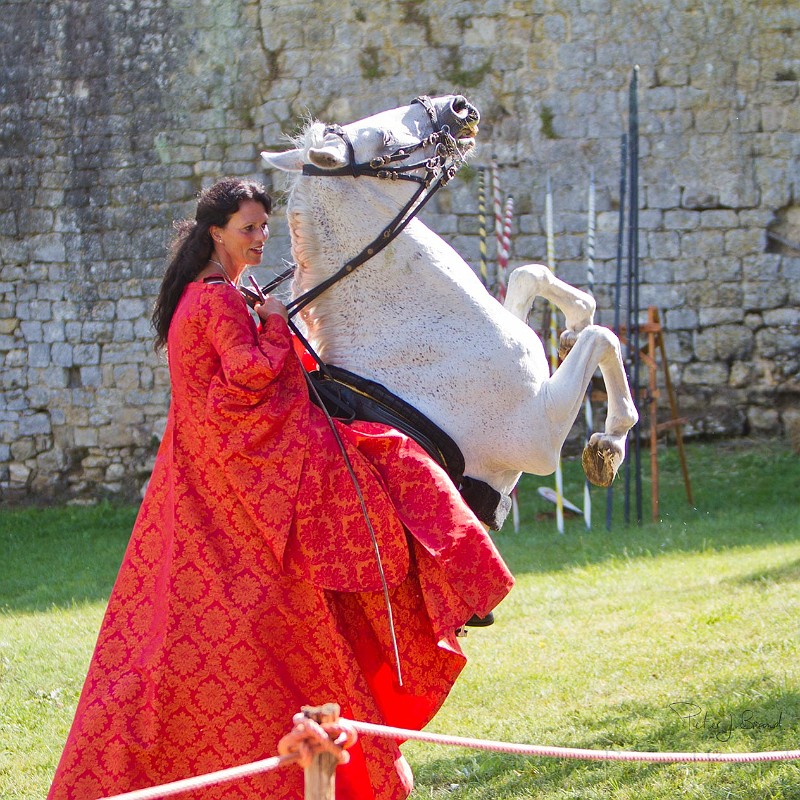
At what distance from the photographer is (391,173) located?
306 centimetres

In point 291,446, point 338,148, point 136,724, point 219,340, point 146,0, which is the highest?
point 146,0

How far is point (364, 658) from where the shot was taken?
9.45ft

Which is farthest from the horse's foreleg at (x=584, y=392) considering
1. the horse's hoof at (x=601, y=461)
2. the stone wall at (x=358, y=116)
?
the stone wall at (x=358, y=116)

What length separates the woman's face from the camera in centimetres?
313

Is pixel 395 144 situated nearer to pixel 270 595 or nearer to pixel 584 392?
pixel 584 392

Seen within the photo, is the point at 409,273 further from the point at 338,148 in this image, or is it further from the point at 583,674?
the point at 583,674

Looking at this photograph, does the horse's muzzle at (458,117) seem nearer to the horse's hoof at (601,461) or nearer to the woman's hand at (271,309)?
the woman's hand at (271,309)

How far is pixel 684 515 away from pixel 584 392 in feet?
18.5

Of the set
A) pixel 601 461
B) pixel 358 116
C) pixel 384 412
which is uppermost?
pixel 358 116

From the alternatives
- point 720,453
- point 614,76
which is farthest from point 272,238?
point 720,453

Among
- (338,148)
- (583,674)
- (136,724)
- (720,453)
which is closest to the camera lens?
(136,724)

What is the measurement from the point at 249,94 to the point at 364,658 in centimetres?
844

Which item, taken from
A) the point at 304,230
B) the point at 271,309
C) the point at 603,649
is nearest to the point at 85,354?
the point at 603,649

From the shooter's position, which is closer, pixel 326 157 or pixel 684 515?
pixel 326 157
